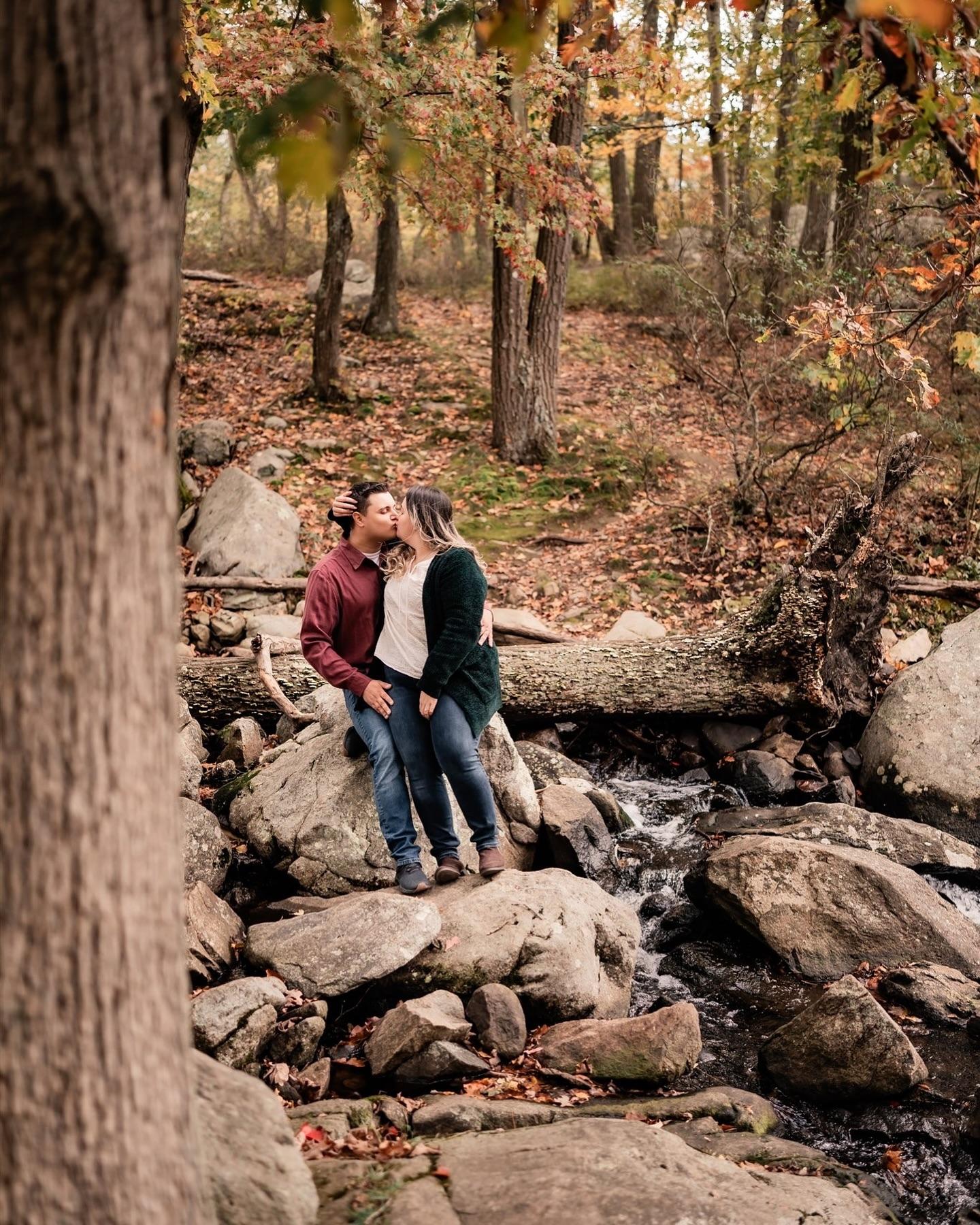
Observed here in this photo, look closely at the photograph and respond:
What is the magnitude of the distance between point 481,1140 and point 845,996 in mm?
2002

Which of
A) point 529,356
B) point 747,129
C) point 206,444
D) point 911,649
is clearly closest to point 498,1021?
point 911,649

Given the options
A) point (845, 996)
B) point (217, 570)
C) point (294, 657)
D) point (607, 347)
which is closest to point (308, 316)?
point (607, 347)

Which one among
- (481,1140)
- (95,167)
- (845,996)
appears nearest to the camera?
(95,167)

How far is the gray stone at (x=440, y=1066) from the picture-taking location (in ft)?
14.5

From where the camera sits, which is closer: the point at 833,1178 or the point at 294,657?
the point at 833,1178

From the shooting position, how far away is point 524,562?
37.5 feet

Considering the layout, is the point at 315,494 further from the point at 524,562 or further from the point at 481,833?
the point at 481,833

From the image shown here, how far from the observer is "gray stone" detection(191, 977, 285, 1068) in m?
4.39

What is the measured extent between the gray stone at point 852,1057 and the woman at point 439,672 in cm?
183

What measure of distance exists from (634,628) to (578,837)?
3399 mm

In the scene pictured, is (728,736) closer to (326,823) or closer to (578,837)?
(578,837)

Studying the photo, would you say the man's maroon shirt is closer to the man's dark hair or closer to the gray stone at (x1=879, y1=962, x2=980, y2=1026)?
the man's dark hair

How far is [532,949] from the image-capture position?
5.13 metres

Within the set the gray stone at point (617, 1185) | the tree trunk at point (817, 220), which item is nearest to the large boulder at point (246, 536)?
the gray stone at point (617, 1185)
